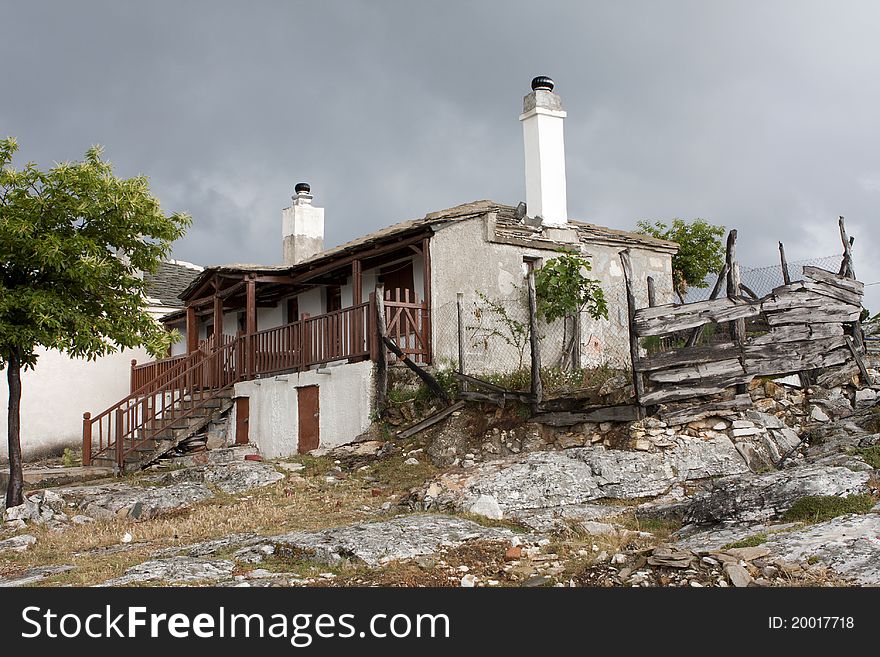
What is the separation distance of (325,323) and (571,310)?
463 cm

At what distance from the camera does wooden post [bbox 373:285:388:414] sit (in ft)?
47.3

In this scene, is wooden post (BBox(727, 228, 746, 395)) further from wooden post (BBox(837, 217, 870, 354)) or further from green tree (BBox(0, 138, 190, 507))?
green tree (BBox(0, 138, 190, 507))

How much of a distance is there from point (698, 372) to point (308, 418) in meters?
7.83

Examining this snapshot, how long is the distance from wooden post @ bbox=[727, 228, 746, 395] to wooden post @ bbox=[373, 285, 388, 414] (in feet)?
18.7

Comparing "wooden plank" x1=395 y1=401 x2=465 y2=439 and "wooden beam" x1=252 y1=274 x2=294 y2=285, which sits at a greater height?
"wooden beam" x1=252 y1=274 x2=294 y2=285

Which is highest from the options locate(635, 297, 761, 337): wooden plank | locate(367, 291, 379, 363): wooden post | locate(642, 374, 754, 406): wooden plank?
locate(367, 291, 379, 363): wooden post

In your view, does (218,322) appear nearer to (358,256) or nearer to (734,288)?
(358,256)

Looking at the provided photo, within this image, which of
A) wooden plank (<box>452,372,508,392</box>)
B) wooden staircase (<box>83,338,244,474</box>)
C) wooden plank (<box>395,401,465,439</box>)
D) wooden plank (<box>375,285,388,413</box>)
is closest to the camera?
wooden plank (<box>452,372,508,392</box>)

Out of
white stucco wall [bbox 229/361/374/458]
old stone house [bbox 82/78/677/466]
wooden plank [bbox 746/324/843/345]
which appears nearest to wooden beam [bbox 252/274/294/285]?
old stone house [bbox 82/78/677/466]

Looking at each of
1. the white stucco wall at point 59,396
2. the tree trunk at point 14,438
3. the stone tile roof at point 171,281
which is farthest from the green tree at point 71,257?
the stone tile roof at point 171,281

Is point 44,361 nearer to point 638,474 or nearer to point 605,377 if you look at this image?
point 605,377

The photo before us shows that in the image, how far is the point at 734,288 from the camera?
11430 mm

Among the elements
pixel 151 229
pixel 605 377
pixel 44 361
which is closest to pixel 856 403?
pixel 605 377
